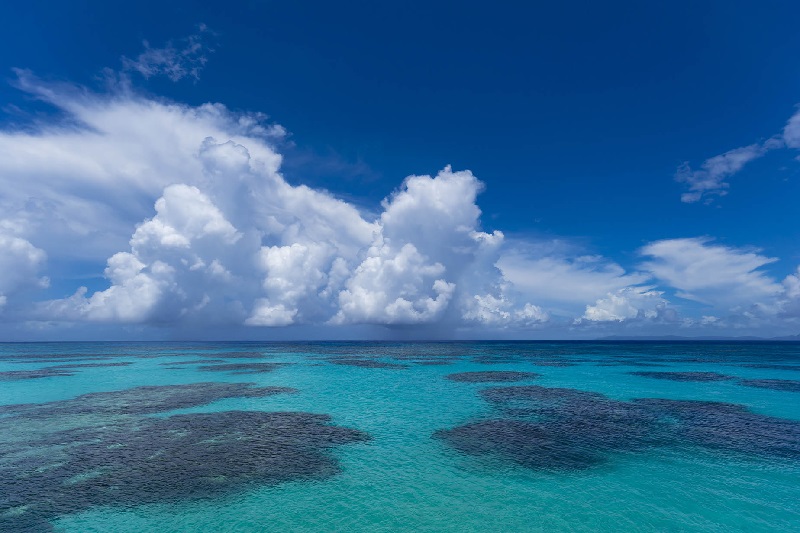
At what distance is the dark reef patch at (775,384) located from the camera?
56.3m

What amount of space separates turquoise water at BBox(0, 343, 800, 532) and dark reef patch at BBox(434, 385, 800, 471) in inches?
8.3

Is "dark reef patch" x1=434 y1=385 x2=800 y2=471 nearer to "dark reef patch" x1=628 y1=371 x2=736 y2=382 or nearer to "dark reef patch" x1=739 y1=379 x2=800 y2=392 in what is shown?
"dark reef patch" x1=739 y1=379 x2=800 y2=392

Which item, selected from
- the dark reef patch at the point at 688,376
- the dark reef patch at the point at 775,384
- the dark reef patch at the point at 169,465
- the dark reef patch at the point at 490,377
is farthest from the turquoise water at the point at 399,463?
the dark reef patch at the point at 688,376

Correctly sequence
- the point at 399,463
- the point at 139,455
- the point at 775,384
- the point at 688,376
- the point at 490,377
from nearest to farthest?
the point at 399,463 → the point at 139,455 → the point at 775,384 → the point at 490,377 → the point at 688,376

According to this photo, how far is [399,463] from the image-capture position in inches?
993

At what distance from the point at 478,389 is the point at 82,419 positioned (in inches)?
1703

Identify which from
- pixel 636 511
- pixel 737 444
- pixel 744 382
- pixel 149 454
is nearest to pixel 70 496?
pixel 149 454

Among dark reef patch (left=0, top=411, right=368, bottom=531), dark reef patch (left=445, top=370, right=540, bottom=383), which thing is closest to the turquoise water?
dark reef patch (left=0, top=411, right=368, bottom=531)

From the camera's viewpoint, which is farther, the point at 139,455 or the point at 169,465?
the point at 139,455

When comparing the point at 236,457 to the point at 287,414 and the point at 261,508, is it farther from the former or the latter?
the point at 287,414

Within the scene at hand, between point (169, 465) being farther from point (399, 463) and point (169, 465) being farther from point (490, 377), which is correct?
point (490, 377)

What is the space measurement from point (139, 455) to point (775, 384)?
81696mm

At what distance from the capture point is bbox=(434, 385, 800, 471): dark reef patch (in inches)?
1057

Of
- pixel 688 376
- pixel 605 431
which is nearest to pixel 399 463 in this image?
pixel 605 431
